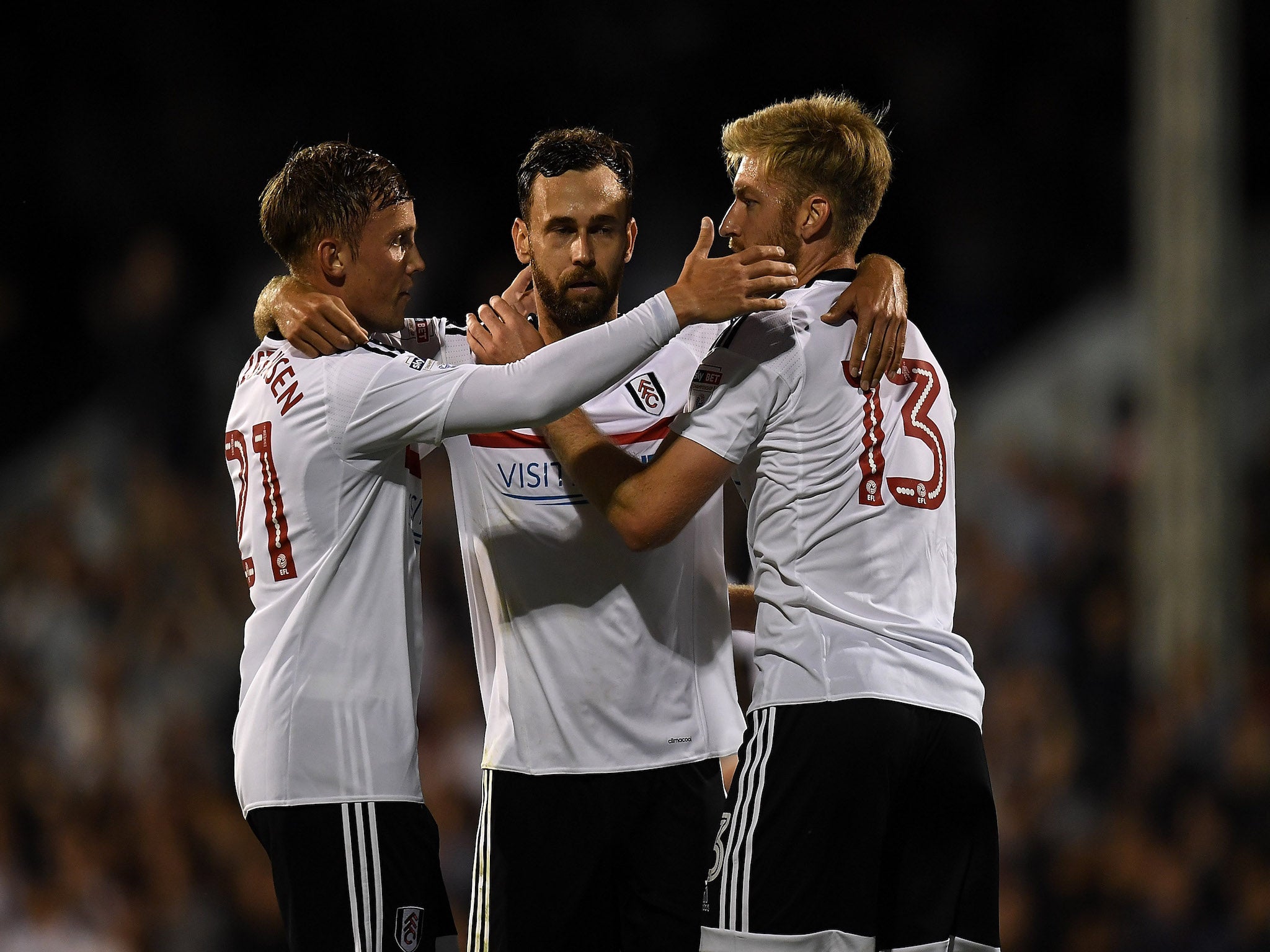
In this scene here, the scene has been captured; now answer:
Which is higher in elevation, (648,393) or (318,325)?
(318,325)

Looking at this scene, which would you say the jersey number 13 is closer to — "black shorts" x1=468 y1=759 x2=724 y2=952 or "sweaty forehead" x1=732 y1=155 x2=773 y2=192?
"sweaty forehead" x1=732 y1=155 x2=773 y2=192

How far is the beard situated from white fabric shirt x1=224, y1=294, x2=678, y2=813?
1.85ft

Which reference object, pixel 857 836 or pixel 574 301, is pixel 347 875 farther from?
pixel 574 301

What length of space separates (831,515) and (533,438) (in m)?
0.76

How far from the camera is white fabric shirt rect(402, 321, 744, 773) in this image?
3.29 metres

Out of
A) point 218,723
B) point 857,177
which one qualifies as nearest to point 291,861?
point 857,177

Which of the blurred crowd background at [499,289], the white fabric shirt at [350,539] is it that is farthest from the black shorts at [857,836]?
the blurred crowd background at [499,289]

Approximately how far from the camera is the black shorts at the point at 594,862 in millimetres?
3232

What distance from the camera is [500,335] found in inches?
127

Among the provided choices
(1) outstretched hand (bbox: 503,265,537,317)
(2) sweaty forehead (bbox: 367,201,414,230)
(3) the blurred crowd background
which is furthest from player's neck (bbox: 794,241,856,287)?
Result: (3) the blurred crowd background

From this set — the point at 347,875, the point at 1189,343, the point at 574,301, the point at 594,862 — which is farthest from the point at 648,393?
the point at 1189,343

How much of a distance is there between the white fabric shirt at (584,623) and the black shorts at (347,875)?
0.46 metres

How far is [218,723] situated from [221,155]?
4.33m

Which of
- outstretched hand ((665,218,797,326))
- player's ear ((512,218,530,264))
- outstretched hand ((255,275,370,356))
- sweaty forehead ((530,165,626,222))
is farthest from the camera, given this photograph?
player's ear ((512,218,530,264))
